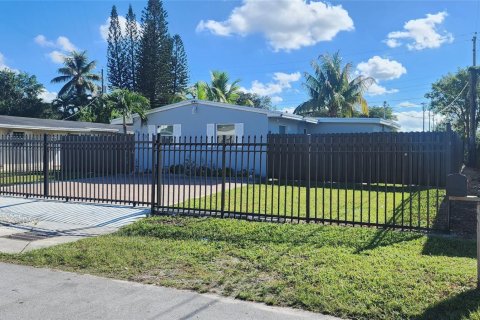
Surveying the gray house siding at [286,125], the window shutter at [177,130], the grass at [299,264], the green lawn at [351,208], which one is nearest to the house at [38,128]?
the window shutter at [177,130]

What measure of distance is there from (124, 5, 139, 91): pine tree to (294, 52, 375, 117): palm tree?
67.8 feet

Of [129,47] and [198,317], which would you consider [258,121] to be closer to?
[198,317]

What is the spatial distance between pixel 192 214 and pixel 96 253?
2840 millimetres

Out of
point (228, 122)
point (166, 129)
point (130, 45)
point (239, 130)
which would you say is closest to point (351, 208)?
point (239, 130)

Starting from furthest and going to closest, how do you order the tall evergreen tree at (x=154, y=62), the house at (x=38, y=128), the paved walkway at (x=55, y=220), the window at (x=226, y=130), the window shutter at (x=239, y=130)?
the tall evergreen tree at (x=154, y=62), the house at (x=38, y=128), the window at (x=226, y=130), the window shutter at (x=239, y=130), the paved walkway at (x=55, y=220)

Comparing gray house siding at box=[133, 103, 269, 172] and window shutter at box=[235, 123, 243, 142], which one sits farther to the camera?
window shutter at box=[235, 123, 243, 142]

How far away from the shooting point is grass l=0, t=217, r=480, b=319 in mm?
4103

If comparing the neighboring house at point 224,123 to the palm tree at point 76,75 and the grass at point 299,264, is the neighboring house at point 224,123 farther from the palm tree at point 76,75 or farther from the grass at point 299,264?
the palm tree at point 76,75

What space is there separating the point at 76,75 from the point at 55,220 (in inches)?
1530

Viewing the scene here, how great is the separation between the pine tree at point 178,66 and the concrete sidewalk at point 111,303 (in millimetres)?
38571

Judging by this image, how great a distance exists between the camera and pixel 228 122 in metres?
18.7

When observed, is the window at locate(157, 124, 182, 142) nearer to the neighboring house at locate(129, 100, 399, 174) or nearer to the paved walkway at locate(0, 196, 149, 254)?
the neighboring house at locate(129, 100, 399, 174)

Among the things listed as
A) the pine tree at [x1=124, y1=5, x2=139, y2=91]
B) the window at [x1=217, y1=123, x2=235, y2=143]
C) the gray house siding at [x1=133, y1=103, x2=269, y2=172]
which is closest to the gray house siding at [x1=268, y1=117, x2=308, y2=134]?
the gray house siding at [x1=133, y1=103, x2=269, y2=172]

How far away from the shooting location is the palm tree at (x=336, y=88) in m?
30.1
